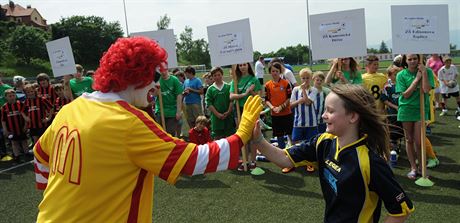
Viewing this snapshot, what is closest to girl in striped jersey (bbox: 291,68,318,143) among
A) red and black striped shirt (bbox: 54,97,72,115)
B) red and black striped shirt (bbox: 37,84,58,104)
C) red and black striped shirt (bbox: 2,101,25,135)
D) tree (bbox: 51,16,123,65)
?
red and black striped shirt (bbox: 54,97,72,115)

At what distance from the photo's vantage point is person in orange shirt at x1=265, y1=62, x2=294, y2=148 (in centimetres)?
681

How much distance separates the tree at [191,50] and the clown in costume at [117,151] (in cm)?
7093

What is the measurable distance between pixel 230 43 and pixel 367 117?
14.4 feet

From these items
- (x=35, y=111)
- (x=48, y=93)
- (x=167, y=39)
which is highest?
(x=167, y=39)

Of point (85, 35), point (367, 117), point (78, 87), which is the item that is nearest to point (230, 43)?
point (78, 87)

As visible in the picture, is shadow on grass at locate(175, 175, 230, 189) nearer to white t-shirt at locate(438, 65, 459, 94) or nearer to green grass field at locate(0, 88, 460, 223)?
green grass field at locate(0, 88, 460, 223)

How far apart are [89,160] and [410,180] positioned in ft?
17.2

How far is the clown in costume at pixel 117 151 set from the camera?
186 centimetres

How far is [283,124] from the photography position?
6.91 meters

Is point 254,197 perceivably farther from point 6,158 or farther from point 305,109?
point 6,158

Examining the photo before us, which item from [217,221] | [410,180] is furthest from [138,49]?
[410,180]

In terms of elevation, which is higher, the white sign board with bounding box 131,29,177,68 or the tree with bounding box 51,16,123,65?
the tree with bounding box 51,16,123,65

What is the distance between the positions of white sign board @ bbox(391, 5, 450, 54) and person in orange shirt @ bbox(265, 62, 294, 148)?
2100 mm

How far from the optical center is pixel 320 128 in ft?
22.1
